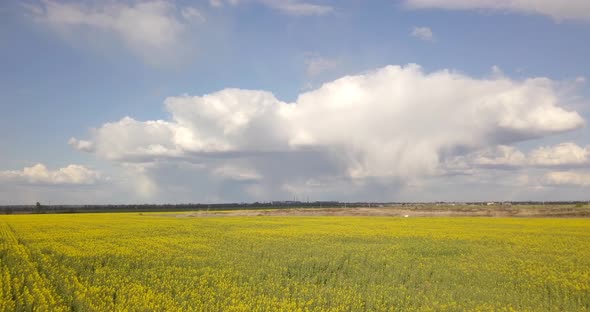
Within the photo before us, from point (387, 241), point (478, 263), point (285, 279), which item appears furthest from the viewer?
point (387, 241)

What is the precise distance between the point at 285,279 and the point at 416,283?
5056 millimetres

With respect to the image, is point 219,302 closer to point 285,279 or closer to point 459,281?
point 285,279

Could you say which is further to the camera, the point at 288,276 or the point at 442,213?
the point at 442,213

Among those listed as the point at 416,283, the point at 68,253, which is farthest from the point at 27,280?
the point at 416,283

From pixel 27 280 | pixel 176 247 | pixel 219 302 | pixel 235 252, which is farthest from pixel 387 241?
pixel 27 280

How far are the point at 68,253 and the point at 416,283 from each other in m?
16.2

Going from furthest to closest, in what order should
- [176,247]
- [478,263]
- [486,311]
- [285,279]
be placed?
1. [176,247]
2. [478,263]
3. [285,279]
4. [486,311]

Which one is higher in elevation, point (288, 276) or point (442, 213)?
point (442, 213)

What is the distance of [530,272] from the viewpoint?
17.7 m

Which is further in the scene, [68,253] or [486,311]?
[68,253]

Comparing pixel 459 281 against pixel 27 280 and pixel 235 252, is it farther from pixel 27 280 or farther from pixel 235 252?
pixel 27 280

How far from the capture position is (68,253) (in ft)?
69.2

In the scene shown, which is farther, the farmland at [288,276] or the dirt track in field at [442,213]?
the dirt track in field at [442,213]

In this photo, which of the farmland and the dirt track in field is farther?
the dirt track in field
